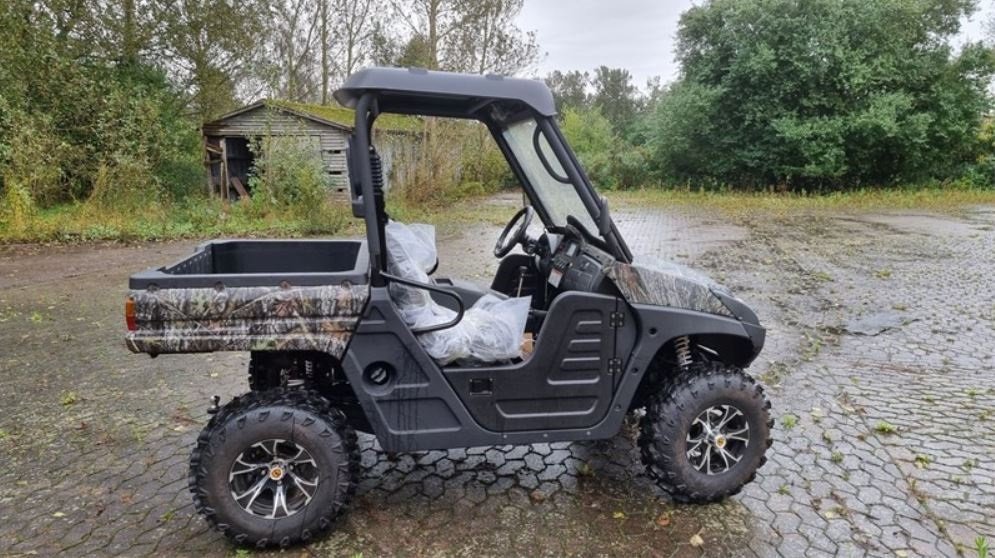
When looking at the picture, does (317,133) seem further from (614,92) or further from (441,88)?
(614,92)

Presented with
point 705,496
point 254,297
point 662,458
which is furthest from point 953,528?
point 254,297

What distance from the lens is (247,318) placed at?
260 cm

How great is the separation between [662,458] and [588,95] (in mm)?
45928

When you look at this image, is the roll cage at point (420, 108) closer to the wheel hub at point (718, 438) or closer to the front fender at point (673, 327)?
A: the front fender at point (673, 327)

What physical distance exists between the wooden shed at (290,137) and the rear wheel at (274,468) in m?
12.7

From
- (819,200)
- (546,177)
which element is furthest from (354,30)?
(546,177)

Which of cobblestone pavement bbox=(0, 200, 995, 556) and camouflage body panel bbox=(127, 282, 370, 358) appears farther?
cobblestone pavement bbox=(0, 200, 995, 556)

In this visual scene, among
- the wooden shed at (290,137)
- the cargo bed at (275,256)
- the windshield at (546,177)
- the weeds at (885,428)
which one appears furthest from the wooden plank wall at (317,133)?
the weeds at (885,428)

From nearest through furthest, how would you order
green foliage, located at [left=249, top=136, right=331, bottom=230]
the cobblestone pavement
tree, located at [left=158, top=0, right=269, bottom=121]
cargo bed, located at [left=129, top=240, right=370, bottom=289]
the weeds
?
the cobblestone pavement
cargo bed, located at [left=129, top=240, right=370, bottom=289]
the weeds
green foliage, located at [left=249, top=136, right=331, bottom=230]
tree, located at [left=158, top=0, right=269, bottom=121]

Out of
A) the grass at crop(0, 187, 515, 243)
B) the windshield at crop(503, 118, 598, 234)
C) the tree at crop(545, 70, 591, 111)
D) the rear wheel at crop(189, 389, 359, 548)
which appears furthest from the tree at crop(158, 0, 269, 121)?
the tree at crop(545, 70, 591, 111)

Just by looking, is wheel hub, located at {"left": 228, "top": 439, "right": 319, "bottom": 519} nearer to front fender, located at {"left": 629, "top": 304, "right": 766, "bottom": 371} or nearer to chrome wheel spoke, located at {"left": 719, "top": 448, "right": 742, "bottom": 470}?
front fender, located at {"left": 629, "top": 304, "right": 766, "bottom": 371}

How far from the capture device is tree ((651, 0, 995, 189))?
21.1 metres

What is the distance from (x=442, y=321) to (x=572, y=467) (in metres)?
1.23

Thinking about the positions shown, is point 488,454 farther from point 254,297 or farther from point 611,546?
point 254,297
